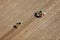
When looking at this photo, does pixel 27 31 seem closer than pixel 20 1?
Yes

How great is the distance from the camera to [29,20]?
1210 millimetres

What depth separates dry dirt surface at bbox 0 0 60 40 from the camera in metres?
1.14

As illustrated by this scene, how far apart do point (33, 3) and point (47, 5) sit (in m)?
0.10

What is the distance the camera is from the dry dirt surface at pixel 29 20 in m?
1.14

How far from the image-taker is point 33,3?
132cm

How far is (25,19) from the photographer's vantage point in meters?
1.22

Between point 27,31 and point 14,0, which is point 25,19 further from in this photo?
point 14,0

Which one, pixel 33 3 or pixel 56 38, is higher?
pixel 33 3

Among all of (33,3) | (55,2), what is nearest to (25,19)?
(33,3)

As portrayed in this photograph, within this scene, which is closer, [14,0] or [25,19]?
[25,19]

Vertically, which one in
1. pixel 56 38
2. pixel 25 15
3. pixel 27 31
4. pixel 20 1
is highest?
pixel 20 1

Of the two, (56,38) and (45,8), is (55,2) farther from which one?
(56,38)

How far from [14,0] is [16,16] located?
0.16 meters

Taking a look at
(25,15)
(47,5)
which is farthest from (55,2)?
(25,15)
